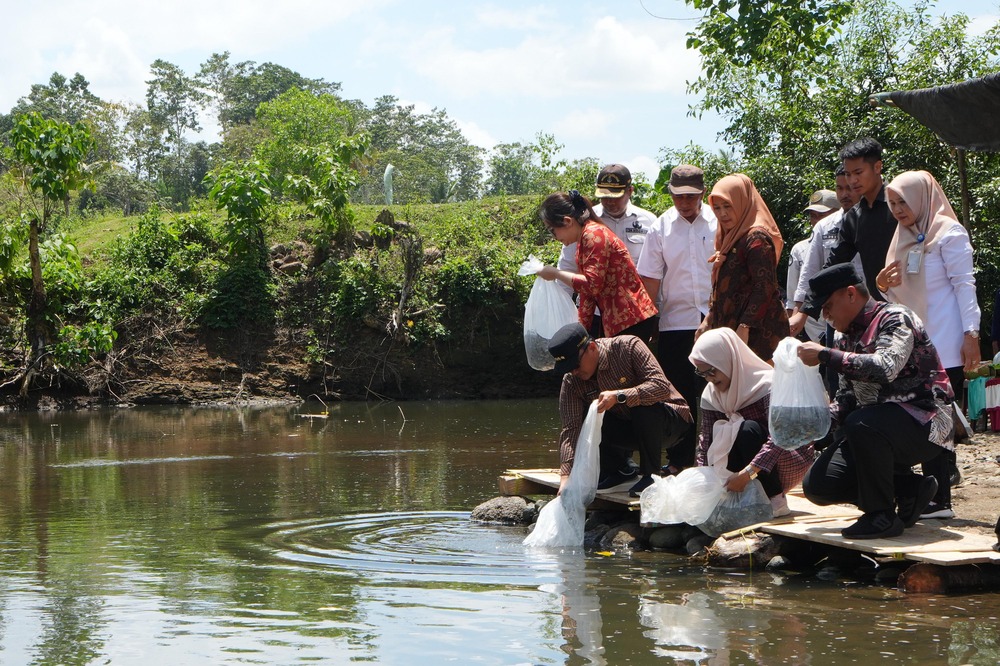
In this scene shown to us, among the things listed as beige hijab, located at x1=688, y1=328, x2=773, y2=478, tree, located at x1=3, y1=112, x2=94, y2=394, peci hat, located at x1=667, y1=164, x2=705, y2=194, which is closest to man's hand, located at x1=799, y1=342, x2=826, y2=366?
beige hijab, located at x1=688, y1=328, x2=773, y2=478

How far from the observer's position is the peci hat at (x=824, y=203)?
25.1 ft

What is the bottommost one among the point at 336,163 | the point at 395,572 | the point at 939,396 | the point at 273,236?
the point at 395,572

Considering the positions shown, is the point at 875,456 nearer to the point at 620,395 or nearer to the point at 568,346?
the point at 620,395

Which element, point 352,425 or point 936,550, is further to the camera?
point 352,425

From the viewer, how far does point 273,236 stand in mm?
20422

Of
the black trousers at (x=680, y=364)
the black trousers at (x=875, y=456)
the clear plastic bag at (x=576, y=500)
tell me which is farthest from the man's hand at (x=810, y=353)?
the black trousers at (x=680, y=364)

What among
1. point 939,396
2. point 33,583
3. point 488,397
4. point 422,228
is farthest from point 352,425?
point 939,396

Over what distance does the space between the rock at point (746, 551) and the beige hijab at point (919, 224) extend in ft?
4.57

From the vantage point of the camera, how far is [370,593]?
186 inches

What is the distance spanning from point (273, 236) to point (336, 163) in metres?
1.77

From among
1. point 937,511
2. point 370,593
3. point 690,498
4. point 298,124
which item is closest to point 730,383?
point 690,498

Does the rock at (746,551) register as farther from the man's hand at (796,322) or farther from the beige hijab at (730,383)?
the man's hand at (796,322)

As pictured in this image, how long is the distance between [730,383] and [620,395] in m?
0.59

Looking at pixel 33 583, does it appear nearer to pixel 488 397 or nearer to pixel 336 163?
pixel 488 397
